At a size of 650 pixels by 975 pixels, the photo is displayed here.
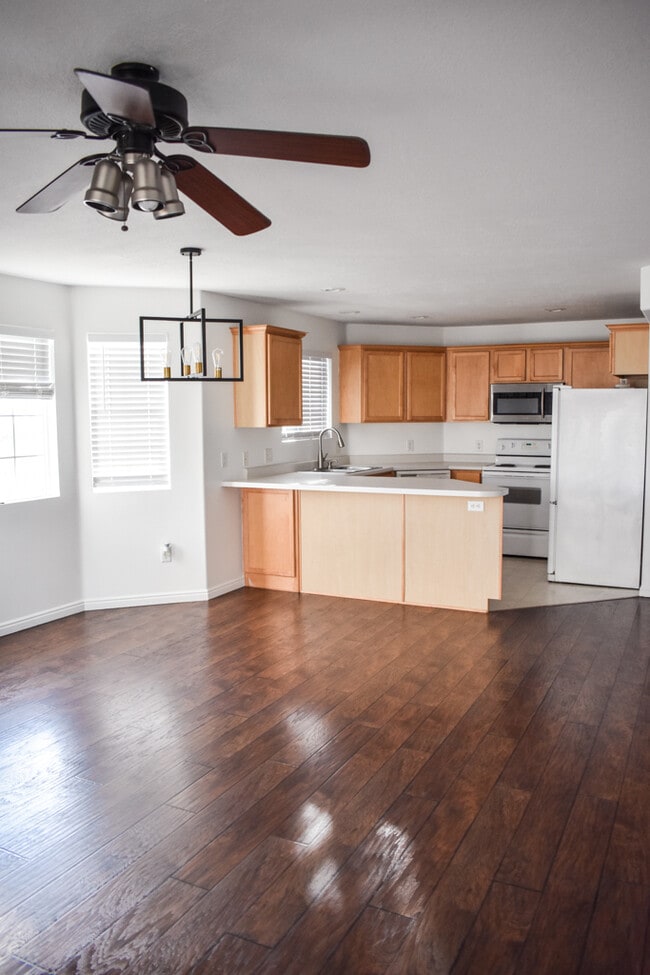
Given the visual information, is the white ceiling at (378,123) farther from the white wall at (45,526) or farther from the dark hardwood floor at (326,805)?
the dark hardwood floor at (326,805)

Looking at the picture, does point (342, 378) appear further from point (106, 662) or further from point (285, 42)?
point (285, 42)

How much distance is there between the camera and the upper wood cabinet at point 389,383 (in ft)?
24.9

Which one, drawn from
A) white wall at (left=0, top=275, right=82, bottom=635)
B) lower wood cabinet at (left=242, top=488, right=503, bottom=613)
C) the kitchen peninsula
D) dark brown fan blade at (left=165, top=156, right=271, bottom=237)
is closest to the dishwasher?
the kitchen peninsula

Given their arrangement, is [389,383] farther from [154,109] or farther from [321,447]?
[154,109]

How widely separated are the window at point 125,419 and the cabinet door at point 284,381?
84 cm

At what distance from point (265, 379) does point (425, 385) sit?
2541 mm

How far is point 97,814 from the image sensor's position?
8.85 feet

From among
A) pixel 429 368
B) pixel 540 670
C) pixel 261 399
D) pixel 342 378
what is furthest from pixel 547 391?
pixel 540 670

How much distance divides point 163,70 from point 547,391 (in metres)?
6.10

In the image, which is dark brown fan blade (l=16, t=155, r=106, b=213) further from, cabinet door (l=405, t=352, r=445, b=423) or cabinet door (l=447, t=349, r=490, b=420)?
cabinet door (l=447, t=349, r=490, b=420)

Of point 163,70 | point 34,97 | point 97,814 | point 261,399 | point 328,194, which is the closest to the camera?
point 163,70

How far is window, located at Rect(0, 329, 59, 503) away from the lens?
16.1ft

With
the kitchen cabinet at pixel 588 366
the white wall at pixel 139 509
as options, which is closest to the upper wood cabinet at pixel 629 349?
the kitchen cabinet at pixel 588 366

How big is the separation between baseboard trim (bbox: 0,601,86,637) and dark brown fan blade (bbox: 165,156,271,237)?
11.6ft
